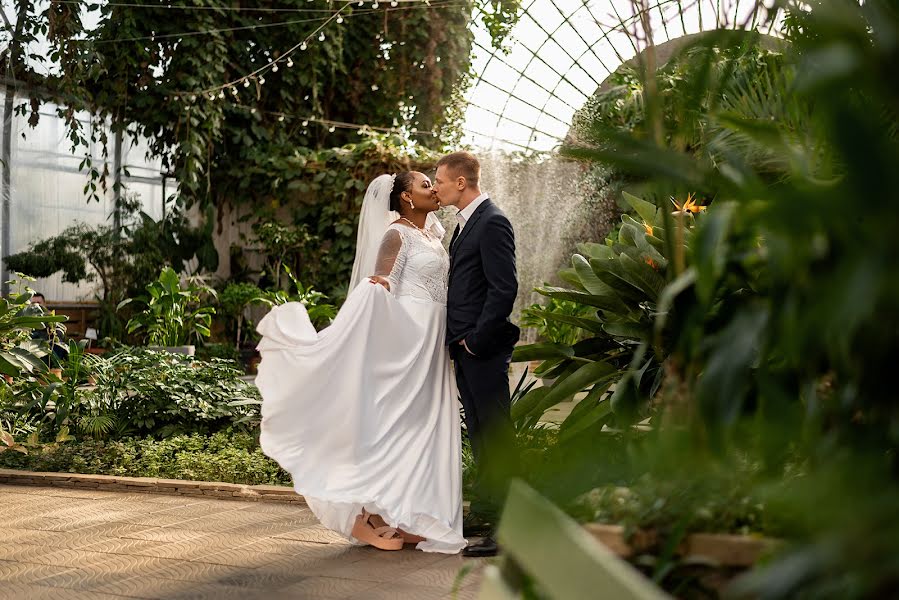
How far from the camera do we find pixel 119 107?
1143cm

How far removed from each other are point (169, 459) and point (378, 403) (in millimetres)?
2147

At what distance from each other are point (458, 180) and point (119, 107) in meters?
8.66

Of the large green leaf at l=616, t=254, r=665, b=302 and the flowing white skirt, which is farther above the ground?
the large green leaf at l=616, t=254, r=665, b=302

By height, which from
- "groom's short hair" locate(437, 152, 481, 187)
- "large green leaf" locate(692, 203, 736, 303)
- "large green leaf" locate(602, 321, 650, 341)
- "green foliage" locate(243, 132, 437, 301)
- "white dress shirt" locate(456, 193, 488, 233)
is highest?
"green foliage" locate(243, 132, 437, 301)

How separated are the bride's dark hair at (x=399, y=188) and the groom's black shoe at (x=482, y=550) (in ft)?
4.47

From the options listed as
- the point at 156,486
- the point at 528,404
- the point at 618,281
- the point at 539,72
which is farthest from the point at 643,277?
the point at 539,72

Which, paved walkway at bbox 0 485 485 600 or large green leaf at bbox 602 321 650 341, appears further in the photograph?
large green leaf at bbox 602 321 650 341

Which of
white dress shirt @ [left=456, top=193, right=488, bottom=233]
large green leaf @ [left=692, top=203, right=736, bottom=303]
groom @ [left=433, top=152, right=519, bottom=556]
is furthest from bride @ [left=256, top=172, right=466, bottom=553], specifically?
large green leaf @ [left=692, top=203, right=736, bottom=303]

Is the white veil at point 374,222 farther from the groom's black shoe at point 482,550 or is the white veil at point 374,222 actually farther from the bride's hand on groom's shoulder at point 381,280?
the groom's black shoe at point 482,550

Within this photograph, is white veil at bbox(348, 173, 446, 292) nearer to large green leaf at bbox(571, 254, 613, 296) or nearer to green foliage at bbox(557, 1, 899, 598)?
large green leaf at bbox(571, 254, 613, 296)

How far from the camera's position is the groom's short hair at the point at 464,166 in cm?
383

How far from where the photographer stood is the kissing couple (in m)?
3.63

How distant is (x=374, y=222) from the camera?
4.29 meters

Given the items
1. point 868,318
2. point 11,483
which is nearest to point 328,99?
point 11,483
